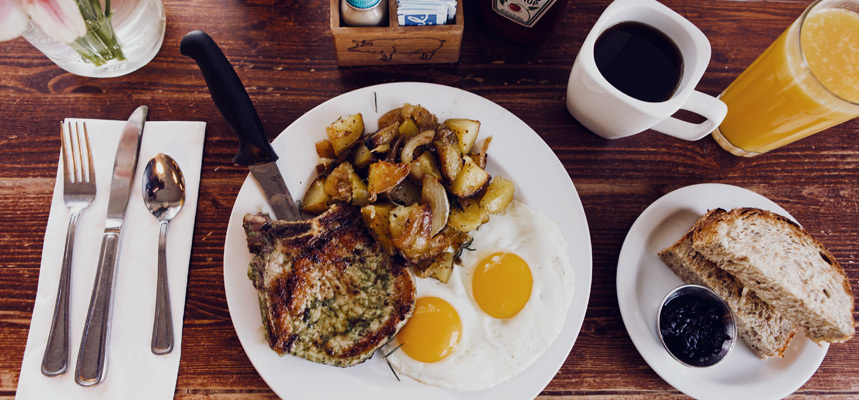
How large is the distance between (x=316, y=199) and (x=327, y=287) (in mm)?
343

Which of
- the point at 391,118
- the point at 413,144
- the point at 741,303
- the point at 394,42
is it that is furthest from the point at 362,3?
the point at 741,303

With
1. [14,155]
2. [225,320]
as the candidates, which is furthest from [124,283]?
[14,155]

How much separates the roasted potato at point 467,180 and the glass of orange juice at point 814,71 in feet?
3.82

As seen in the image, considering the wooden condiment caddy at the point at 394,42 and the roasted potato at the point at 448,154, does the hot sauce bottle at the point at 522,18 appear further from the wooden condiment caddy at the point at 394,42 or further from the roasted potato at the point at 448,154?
the roasted potato at the point at 448,154

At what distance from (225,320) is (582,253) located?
1.44m

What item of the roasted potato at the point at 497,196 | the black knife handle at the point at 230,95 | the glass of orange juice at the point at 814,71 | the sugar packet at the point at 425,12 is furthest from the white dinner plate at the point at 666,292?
the black knife handle at the point at 230,95

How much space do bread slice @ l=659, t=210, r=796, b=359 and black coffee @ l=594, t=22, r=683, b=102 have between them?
560 millimetres

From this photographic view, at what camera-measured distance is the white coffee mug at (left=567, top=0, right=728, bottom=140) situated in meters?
1.70

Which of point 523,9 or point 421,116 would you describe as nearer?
point 421,116

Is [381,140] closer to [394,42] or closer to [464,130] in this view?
[464,130]

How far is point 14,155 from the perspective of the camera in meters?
2.05

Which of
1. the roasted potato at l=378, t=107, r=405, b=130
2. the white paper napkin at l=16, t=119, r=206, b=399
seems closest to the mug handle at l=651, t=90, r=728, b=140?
the roasted potato at l=378, t=107, r=405, b=130

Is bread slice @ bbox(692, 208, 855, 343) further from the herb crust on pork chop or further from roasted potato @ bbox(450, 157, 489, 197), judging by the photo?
the herb crust on pork chop

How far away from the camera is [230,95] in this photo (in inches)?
65.9
